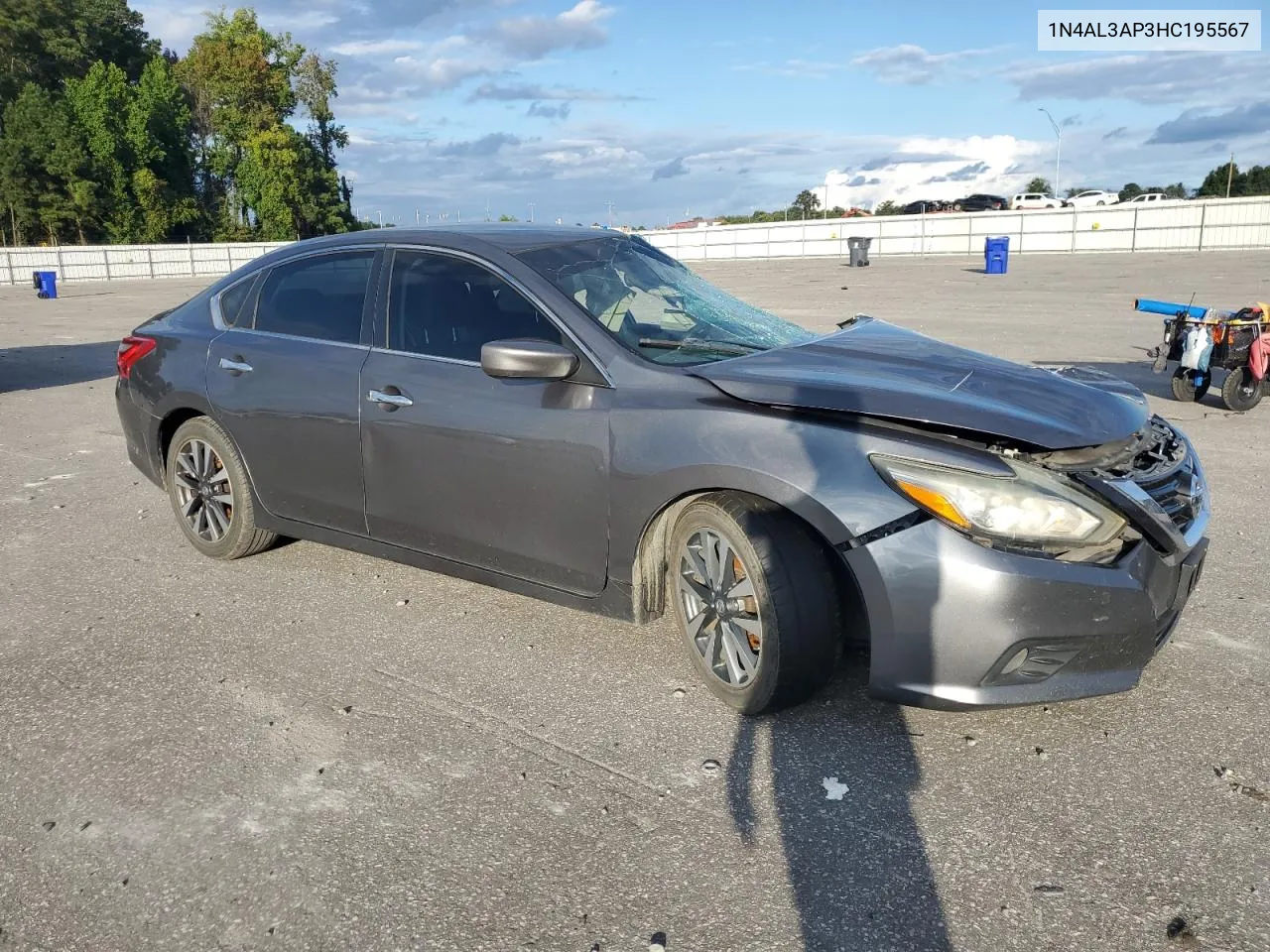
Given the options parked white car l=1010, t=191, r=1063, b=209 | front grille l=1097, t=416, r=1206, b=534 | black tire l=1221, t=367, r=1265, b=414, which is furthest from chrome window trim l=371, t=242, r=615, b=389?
parked white car l=1010, t=191, r=1063, b=209

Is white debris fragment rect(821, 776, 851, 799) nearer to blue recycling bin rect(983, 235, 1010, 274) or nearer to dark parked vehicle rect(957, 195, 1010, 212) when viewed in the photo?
blue recycling bin rect(983, 235, 1010, 274)

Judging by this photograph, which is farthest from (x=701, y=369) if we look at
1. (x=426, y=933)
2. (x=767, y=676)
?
(x=426, y=933)

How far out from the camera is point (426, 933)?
2609 millimetres

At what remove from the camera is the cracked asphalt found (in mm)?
2643

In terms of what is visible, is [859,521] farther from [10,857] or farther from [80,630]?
[80,630]

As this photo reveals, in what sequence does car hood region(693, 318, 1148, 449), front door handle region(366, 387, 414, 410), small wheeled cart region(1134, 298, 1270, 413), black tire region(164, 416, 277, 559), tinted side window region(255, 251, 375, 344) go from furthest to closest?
1. small wheeled cart region(1134, 298, 1270, 413)
2. black tire region(164, 416, 277, 559)
3. tinted side window region(255, 251, 375, 344)
4. front door handle region(366, 387, 414, 410)
5. car hood region(693, 318, 1148, 449)

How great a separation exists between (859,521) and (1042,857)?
3.40 ft

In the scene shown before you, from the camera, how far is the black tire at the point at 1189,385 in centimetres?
941

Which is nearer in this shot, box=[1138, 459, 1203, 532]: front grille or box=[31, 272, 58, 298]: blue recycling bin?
box=[1138, 459, 1203, 532]: front grille

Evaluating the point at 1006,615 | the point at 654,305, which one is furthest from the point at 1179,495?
the point at 654,305

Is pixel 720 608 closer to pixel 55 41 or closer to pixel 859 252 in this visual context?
pixel 859 252

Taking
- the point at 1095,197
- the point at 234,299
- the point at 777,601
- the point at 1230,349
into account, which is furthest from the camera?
the point at 1095,197

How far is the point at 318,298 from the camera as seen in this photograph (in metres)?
4.91

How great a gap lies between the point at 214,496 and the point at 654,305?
255 cm
